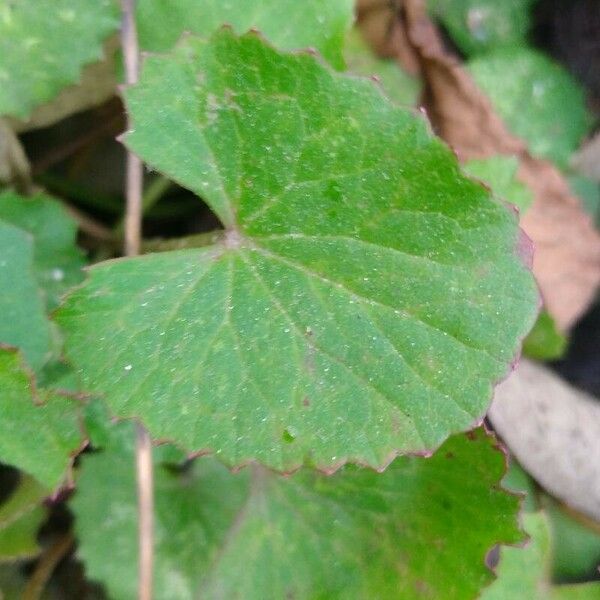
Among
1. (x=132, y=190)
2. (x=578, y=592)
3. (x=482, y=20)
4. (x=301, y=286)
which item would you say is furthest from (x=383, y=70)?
(x=578, y=592)

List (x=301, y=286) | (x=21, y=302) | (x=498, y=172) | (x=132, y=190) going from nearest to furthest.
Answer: (x=301, y=286)
(x=21, y=302)
(x=132, y=190)
(x=498, y=172)

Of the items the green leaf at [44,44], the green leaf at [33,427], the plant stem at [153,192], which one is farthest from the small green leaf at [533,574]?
the green leaf at [44,44]

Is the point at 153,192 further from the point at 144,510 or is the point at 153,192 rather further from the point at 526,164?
the point at 526,164

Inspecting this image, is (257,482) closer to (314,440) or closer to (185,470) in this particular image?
(185,470)

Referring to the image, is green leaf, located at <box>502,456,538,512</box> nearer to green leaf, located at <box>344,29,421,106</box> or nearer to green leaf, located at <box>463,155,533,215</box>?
green leaf, located at <box>463,155,533,215</box>

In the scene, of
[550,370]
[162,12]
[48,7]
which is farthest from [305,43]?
[550,370]
